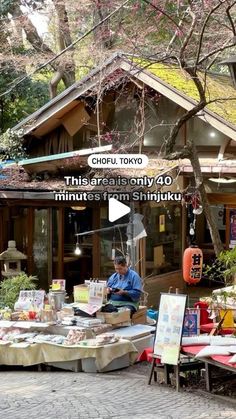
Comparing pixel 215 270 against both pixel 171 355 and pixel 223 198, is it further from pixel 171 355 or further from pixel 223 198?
pixel 223 198

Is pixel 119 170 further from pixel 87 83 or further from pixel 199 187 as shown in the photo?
pixel 199 187

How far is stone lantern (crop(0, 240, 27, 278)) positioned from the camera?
45.9ft

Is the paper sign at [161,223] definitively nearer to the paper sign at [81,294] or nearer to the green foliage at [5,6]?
the paper sign at [81,294]

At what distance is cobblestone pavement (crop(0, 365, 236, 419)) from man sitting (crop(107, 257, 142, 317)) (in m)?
1.44

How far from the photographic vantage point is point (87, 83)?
1403 cm

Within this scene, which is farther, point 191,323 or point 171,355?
point 191,323

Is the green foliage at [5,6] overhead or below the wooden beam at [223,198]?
overhead

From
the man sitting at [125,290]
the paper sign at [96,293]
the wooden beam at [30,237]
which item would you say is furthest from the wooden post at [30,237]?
the paper sign at [96,293]

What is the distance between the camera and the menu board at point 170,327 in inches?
303

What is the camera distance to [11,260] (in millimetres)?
14172

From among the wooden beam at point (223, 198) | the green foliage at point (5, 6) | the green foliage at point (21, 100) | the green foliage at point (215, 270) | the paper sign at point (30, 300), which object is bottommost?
the paper sign at point (30, 300)

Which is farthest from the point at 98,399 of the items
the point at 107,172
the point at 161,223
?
the point at 161,223

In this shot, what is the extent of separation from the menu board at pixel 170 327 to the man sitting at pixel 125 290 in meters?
1.62

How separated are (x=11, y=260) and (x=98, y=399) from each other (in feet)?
24.4
